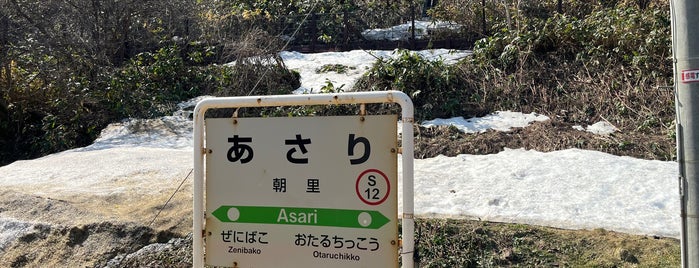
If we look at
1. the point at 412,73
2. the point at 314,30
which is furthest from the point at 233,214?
the point at 314,30

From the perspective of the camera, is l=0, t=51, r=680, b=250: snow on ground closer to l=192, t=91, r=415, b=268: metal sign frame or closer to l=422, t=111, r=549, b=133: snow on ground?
l=422, t=111, r=549, b=133: snow on ground

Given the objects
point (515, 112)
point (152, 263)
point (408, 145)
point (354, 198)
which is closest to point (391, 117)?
point (408, 145)

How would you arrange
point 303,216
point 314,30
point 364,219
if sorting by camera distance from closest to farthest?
point 364,219 → point 303,216 → point 314,30

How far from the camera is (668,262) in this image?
468 centimetres

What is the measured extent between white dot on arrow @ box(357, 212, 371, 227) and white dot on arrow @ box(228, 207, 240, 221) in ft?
2.46

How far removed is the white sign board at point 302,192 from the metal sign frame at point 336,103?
0.18ft

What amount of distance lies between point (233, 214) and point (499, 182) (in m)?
3.64

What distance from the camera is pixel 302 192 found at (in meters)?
3.45

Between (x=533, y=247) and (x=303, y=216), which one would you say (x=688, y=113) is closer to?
(x=533, y=247)

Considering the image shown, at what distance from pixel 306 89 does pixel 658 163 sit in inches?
244

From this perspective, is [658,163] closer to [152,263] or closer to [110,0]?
[152,263]

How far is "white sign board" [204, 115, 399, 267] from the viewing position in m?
3.31

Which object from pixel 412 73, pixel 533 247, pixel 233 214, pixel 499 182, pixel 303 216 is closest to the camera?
pixel 303 216

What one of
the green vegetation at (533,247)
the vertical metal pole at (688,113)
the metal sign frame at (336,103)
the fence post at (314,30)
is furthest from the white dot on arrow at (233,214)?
the fence post at (314,30)
